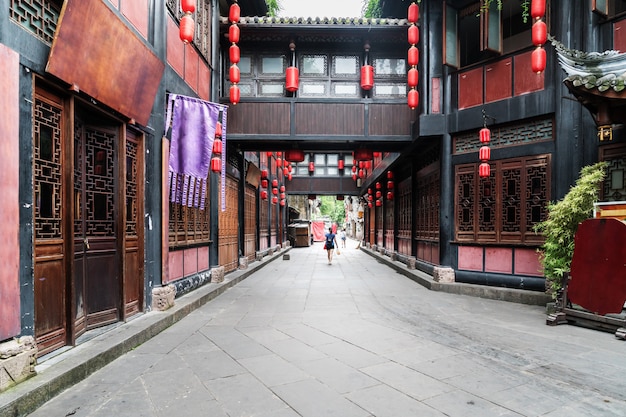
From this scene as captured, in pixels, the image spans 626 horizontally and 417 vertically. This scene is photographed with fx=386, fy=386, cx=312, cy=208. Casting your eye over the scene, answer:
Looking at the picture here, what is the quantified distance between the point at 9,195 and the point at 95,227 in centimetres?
187

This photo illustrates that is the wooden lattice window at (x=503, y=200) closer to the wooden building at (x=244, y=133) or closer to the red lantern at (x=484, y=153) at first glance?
the wooden building at (x=244, y=133)

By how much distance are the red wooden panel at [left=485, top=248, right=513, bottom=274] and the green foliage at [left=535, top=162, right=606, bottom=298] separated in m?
1.78

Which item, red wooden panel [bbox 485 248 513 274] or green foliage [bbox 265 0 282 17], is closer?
red wooden panel [bbox 485 248 513 274]

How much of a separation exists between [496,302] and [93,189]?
7.56 meters

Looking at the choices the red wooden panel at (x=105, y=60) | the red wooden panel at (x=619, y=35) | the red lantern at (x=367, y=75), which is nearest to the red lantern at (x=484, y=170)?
the red wooden panel at (x=619, y=35)

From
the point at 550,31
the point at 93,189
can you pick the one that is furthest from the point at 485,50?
the point at 93,189

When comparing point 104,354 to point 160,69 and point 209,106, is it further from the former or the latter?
point 209,106

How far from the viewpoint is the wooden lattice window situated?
7.76m

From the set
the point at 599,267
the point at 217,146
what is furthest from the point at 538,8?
the point at 217,146

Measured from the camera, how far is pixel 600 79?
542cm

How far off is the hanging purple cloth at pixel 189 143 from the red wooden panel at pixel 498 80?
590cm

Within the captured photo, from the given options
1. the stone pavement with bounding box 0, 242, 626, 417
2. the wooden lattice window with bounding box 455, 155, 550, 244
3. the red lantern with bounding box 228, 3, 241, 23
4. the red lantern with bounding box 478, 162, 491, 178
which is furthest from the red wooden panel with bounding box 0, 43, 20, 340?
the wooden lattice window with bounding box 455, 155, 550, 244

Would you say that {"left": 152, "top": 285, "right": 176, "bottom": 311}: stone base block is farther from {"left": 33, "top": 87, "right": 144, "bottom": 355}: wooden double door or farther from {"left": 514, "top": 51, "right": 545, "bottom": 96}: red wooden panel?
{"left": 514, "top": 51, "right": 545, "bottom": 96}: red wooden panel

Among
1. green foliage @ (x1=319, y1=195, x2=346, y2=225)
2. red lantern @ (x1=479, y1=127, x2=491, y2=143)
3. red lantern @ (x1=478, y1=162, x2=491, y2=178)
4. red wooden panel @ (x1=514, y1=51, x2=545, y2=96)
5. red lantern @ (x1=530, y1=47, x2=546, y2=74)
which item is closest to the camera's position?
red lantern @ (x1=530, y1=47, x2=546, y2=74)
